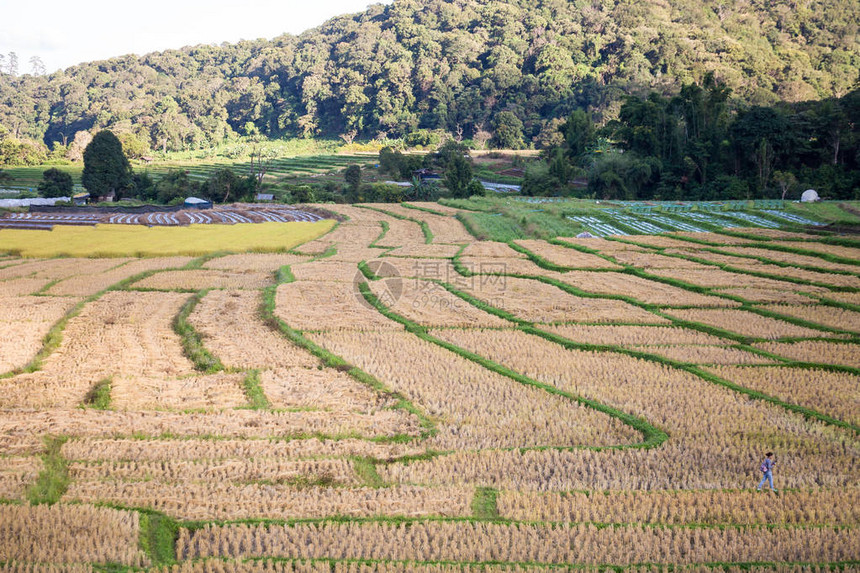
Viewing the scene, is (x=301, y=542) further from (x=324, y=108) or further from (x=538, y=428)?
(x=324, y=108)

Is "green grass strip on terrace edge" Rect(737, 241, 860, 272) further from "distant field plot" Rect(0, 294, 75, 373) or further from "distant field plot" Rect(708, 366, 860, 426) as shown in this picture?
"distant field plot" Rect(0, 294, 75, 373)

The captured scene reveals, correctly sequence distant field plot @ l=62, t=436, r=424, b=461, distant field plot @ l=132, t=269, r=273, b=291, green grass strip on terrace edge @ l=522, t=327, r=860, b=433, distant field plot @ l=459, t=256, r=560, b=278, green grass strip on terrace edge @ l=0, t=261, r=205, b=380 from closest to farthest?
distant field plot @ l=62, t=436, r=424, b=461
green grass strip on terrace edge @ l=522, t=327, r=860, b=433
green grass strip on terrace edge @ l=0, t=261, r=205, b=380
distant field plot @ l=132, t=269, r=273, b=291
distant field plot @ l=459, t=256, r=560, b=278

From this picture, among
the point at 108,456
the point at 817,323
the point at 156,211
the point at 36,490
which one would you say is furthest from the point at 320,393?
the point at 156,211

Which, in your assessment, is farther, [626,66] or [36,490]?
[626,66]

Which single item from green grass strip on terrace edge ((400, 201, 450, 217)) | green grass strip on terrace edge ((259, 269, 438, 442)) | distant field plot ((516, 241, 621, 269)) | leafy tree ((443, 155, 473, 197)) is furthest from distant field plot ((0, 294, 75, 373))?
leafy tree ((443, 155, 473, 197))

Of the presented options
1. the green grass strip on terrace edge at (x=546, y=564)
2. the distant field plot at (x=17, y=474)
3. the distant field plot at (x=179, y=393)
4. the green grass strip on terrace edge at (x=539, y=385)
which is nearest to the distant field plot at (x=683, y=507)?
the green grass strip on terrace edge at (x=546, y=564)

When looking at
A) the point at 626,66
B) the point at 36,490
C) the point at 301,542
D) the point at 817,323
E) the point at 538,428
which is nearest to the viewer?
the point at 301,542

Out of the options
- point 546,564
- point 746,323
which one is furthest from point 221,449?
point 746,323
